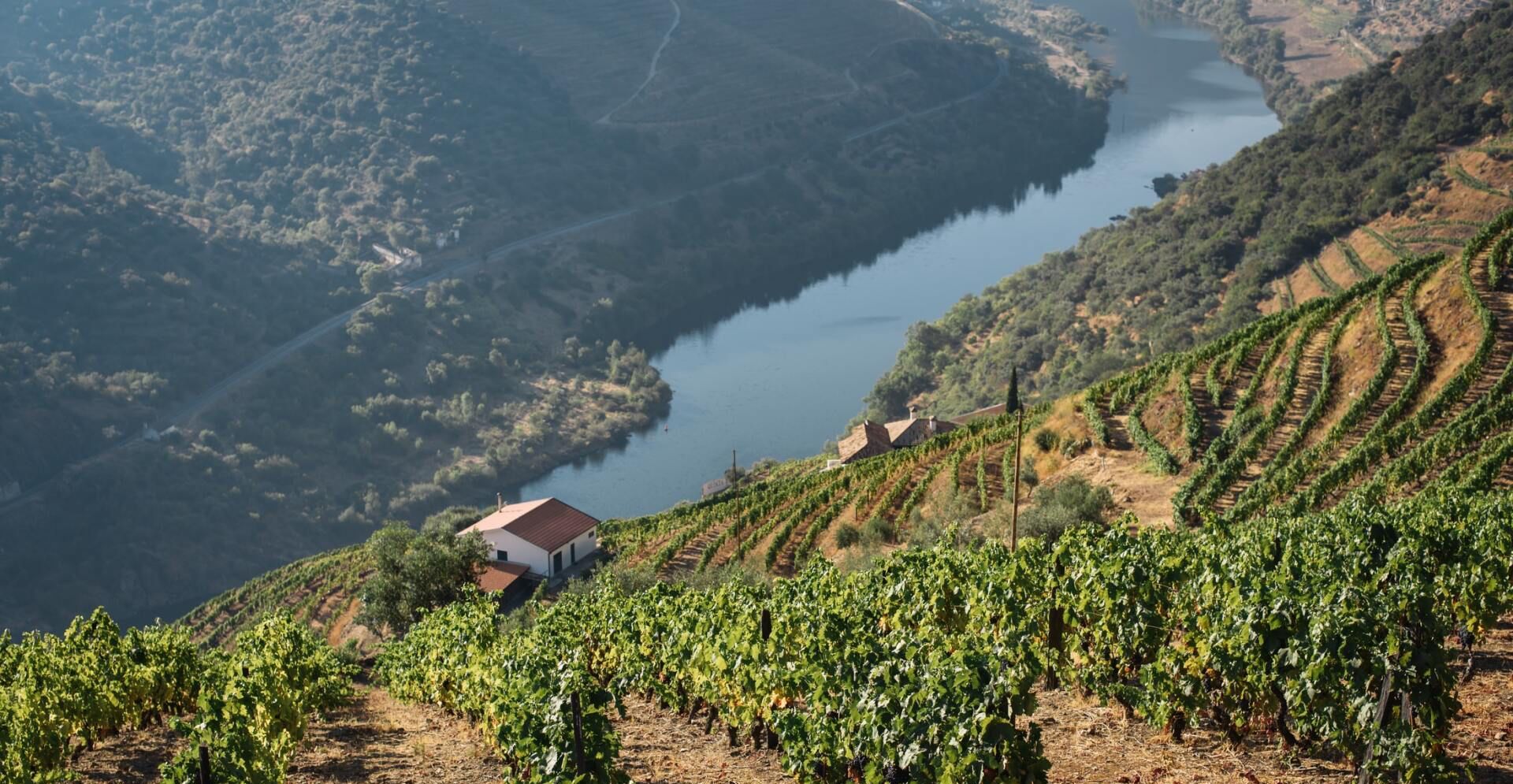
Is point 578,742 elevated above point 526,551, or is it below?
below

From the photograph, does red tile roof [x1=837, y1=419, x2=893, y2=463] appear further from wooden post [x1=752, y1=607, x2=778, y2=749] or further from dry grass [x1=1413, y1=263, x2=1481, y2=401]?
wooden post [x1=752, y1=607, x2=778, y2=749]

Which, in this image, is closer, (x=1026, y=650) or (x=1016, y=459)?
(x=1026, y=650)

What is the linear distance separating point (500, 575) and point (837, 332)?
72.1m

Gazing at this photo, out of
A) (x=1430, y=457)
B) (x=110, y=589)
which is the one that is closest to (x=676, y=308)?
(x=110, y=589)

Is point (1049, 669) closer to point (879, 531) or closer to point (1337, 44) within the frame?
point (879, 531)

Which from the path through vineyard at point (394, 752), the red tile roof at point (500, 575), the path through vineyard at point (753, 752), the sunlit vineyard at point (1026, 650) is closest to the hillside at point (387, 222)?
the red tile roof at point (500, 575)

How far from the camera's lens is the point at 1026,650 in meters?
15.5

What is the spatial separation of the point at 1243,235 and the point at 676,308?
57482 mm

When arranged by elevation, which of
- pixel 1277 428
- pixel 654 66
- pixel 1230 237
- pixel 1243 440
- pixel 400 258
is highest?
pixel 654 66

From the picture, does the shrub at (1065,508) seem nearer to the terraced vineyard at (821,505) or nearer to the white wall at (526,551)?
the terraced vineyard at (821,505)

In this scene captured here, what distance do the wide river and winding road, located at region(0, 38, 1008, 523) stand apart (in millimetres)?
21446

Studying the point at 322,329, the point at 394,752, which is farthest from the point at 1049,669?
the point at 322,329

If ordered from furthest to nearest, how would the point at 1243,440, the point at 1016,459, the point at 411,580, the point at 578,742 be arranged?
the point at 411,580
the point at 1243,440
the point at 1016,459
the point at 578,742

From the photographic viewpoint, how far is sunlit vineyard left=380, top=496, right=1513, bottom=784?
1416cm
